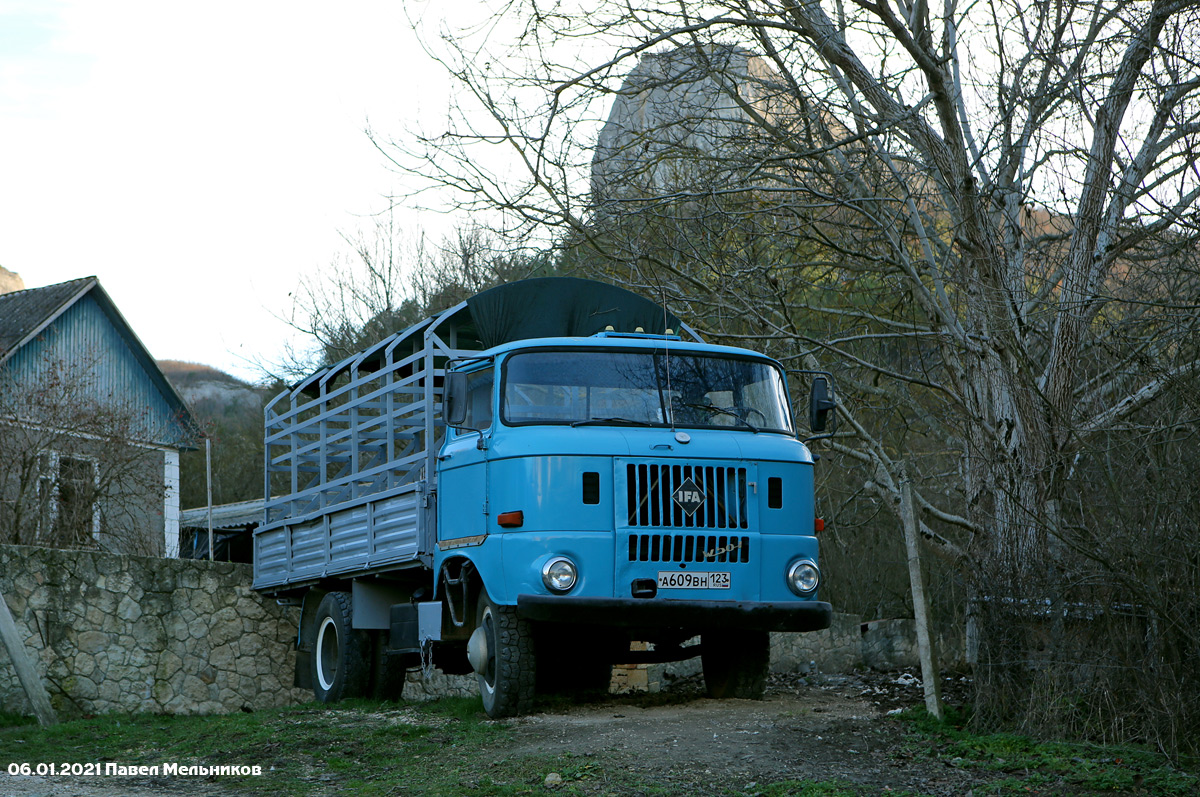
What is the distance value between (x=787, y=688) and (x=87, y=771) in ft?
19.5

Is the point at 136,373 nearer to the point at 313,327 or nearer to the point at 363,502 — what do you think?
the point at 313,327

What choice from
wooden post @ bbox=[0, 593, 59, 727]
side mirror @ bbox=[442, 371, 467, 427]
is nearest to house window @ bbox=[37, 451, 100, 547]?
wooden post @ bbox=[0, 593, 59, 727]

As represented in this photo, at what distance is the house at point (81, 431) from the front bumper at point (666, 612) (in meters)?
9.35

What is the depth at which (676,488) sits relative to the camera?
8.36m

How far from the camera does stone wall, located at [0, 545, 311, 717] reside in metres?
11.8

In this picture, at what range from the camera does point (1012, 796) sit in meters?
5.92

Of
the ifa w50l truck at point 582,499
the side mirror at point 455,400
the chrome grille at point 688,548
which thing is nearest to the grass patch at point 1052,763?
the ifa w50l truck at point 582,499

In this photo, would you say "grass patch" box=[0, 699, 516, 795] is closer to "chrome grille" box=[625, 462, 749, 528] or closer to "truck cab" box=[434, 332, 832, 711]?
"truck cab" box=[434, 332, 832, 711]

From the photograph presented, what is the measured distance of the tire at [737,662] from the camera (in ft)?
30.8

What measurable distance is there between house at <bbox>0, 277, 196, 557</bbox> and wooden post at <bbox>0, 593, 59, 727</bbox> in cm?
429

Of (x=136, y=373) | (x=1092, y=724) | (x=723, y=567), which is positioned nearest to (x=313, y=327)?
(x=136, y=373)

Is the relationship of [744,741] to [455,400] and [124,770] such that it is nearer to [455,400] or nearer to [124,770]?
[455,400]

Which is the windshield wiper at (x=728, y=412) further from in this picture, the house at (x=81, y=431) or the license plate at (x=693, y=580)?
the house at (x=81, y=431)

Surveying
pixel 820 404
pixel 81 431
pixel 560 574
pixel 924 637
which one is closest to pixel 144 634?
pixel 81 431
